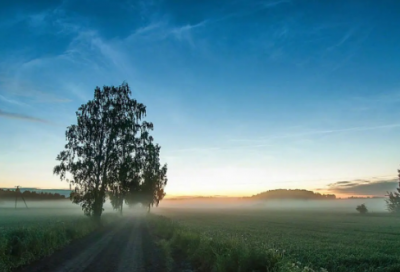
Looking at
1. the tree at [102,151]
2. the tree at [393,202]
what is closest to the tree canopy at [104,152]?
the tree at [102,151]

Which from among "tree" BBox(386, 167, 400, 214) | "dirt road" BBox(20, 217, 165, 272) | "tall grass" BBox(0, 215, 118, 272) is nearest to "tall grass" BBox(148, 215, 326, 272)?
"dirt road" BBox(20, 217, 165, 272)

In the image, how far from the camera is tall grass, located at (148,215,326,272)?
33.8 feet

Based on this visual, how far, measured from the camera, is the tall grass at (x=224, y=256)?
33.8 ft

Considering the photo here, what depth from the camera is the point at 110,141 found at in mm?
38094

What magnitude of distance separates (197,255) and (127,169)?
2423 centimetres

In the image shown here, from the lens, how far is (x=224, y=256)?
39.9 ft

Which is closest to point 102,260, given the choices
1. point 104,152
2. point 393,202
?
point 104,152

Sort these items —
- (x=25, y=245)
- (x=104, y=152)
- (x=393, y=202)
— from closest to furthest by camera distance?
(x=25, y=245) < (x=104, y=152) < (x=393, y=202)

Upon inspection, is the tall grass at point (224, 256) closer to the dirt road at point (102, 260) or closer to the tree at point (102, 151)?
the dirt road at point (102, 260)

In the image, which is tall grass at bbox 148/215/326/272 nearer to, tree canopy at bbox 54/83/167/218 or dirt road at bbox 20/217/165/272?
dirt road at bbox 20/217/165/272

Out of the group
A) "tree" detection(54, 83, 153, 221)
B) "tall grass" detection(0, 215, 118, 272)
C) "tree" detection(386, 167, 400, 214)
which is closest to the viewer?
"tall grass" detection(0, 215, 118, 272)

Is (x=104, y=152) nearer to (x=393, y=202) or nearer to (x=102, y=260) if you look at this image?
(x=102, y=260)

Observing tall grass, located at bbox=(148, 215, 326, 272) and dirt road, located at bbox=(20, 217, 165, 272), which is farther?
dirt road, located at bbox=(20, 217, 165, 272)

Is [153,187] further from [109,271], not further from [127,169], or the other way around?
[109,271]
